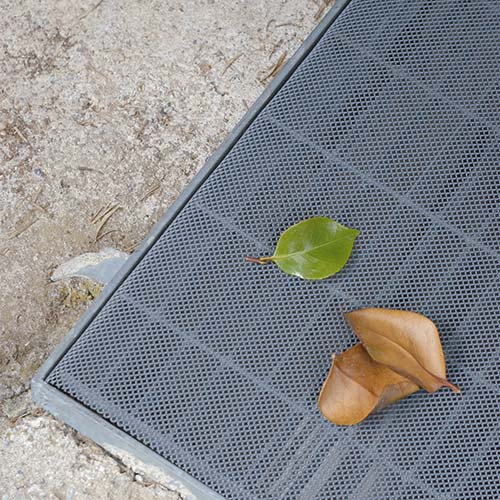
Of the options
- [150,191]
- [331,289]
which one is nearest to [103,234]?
[150,191]

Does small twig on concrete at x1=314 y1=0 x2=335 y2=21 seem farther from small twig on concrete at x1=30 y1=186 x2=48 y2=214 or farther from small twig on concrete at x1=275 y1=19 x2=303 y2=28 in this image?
small twig on concrete at x1=30 y1=186 x2=48 y2=214

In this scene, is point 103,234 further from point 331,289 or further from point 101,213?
point 331,289

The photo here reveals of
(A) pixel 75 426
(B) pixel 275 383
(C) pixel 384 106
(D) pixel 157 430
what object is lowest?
(A) pixel 75 426

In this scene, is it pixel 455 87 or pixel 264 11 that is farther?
pixel 264 11

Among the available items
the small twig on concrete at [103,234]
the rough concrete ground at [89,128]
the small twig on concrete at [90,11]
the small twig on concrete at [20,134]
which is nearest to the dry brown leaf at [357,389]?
the rough concrete ground at [89,128]

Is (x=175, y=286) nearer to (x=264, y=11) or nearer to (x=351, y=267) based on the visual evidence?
(x=351, y=267)

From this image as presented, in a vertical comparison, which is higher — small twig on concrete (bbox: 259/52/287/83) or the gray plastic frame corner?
small twig on concrete (bbox: 259/52/287/83)

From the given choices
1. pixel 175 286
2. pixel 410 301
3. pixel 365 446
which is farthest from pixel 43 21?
pixel 365 446

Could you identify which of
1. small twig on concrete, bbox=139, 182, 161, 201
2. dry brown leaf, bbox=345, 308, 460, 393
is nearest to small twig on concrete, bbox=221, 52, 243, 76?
small twig on concrete, bbox=139, 182, 161, 201
